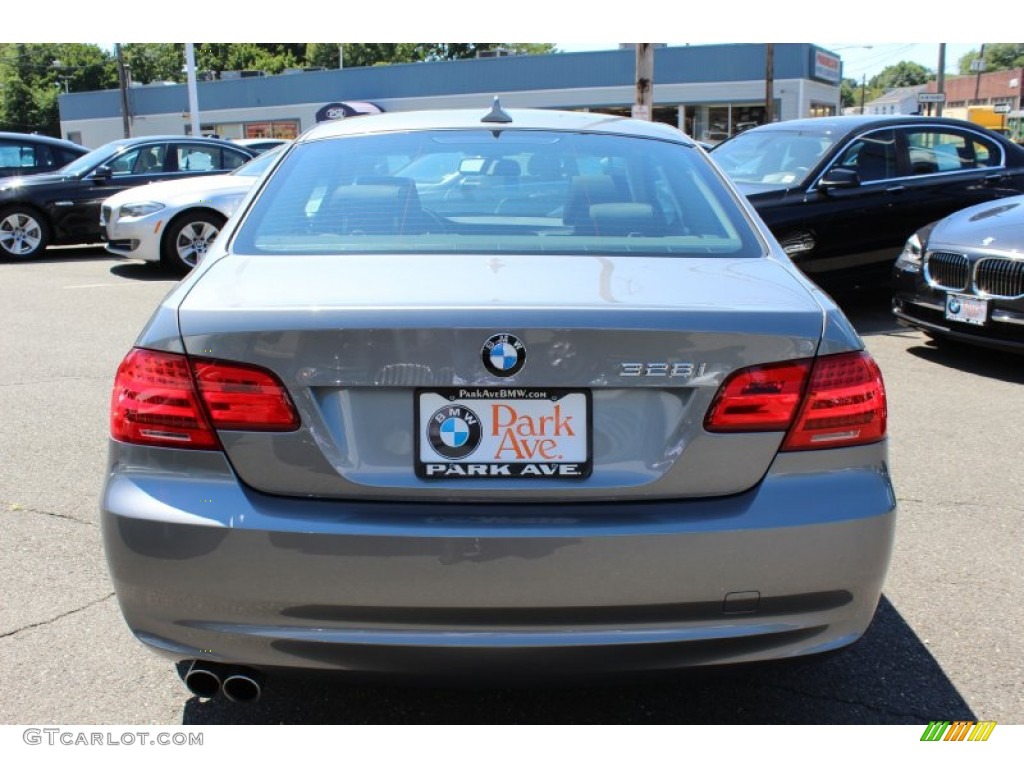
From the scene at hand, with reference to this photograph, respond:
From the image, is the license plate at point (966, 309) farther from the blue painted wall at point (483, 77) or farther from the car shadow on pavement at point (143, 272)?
the blue painted wall at point (483, 77)

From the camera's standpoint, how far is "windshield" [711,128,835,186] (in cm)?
884

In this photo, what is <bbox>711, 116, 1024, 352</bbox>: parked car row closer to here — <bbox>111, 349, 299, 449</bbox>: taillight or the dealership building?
<bbox>111, 349, 299, 449</bbox>: taillight

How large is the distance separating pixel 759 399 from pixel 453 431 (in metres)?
0.68

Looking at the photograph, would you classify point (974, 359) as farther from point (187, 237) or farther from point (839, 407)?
point (187, 237)

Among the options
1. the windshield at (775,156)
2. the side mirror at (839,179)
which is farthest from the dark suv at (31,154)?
the side mirror at (839,179)

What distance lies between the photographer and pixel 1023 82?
9156 centimetres

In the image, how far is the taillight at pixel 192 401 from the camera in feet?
7.20

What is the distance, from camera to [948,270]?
23.4 feet

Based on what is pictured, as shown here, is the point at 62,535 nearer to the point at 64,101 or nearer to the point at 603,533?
the point at 603,533

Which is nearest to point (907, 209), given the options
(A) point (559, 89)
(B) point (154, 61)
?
(A) point (559, 89)

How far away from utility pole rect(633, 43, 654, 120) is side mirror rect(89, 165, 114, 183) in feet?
23.1

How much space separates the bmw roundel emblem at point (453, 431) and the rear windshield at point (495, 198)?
0.61 m

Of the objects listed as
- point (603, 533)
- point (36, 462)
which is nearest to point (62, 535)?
point (36, 462)

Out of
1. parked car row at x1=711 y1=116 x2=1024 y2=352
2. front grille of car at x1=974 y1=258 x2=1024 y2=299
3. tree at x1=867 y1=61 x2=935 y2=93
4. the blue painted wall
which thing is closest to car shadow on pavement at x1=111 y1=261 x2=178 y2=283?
parked car row at x1=711 y1=116 x2=1024 y2=352
